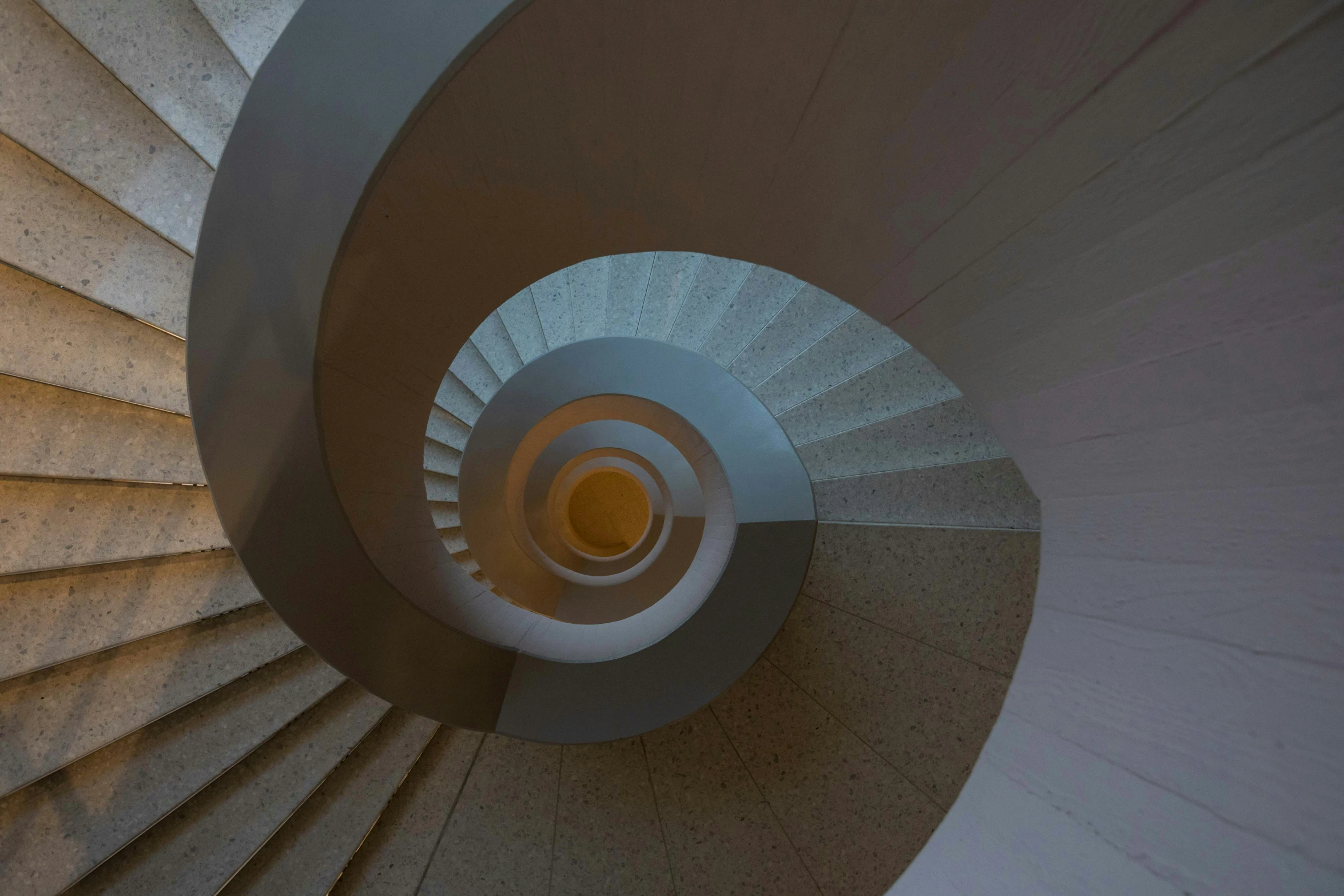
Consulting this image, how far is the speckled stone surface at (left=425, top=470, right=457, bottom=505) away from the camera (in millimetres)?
6371

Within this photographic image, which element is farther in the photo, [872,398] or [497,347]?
[497,347]

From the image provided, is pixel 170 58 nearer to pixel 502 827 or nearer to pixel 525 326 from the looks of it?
pixel 525 326

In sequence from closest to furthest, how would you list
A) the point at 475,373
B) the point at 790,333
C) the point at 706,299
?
the point at 790,333 → the point at 706,299 → the point at 475,373

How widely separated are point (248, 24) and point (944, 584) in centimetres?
428

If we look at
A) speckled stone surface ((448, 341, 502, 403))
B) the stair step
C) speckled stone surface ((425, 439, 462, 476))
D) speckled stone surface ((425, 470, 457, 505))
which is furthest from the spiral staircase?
speckled stone surface ((425, 470, 457, 505))

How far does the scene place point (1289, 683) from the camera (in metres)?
0.80

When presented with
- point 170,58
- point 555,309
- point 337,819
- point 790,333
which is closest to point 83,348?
point 170,58

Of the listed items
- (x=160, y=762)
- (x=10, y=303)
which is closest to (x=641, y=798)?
(x=160, y=762)

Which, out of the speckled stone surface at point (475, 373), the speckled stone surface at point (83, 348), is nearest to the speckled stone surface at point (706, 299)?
the speckled stone surface at point (475, 373)

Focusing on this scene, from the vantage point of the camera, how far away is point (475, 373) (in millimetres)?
5648

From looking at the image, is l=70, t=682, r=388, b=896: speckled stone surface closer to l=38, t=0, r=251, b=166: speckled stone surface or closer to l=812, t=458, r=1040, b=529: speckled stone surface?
l=38, t=0, r=251, b=166: speckled stone surface

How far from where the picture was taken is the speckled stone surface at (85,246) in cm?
234

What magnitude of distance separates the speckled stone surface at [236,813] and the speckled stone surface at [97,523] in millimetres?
1110

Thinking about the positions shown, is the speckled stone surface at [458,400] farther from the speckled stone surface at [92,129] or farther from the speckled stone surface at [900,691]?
the speckled stone surface at [900,691]
